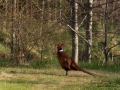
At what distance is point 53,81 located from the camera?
7289mm

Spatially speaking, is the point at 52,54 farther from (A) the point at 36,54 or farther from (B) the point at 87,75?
(B) the point at 87,75

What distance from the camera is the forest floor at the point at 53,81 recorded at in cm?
647

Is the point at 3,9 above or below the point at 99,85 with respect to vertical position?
above

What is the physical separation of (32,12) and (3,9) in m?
1.09

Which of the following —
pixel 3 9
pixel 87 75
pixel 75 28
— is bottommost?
pixel 87 75

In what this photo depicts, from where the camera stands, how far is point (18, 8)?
11.1 m

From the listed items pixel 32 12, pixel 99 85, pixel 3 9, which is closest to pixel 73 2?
pixel 32 12

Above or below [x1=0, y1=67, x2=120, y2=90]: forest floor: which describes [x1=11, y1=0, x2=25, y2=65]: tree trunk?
above

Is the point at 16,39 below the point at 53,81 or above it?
above

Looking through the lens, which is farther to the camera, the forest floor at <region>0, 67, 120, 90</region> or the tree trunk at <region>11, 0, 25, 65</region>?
the tree trunk at <region>11, 0, 25, 65</region>

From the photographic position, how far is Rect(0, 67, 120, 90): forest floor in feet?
21.2

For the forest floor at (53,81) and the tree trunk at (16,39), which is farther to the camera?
the tree trunk at (16,39)

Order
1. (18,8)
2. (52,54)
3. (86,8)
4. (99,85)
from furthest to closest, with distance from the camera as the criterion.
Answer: (52,54) < (86,8) < (18,8) < (99,85)

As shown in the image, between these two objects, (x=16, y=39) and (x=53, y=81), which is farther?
(x=16, y=39)
